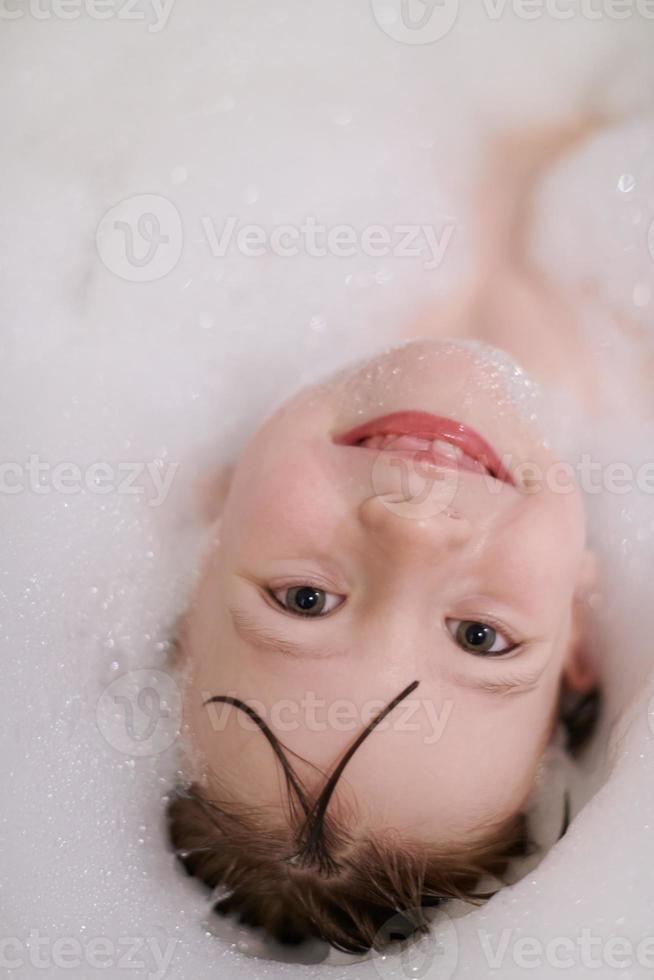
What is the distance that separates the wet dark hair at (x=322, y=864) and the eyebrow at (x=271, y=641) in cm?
6

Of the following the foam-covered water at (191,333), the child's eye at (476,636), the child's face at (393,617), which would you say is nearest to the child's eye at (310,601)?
the child's face at (393,617)

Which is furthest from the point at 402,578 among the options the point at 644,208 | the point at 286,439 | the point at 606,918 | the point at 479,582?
the point at 644,208

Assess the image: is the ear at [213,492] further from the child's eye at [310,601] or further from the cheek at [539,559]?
the cheek at [539,559]

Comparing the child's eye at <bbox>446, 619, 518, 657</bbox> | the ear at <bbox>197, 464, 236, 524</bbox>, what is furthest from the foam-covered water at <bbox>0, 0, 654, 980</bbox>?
the child's eye at <bbox>446, 619, 518, 657</bbox>

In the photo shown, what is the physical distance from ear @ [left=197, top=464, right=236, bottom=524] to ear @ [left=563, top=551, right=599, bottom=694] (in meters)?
0.42

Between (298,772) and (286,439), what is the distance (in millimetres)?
320

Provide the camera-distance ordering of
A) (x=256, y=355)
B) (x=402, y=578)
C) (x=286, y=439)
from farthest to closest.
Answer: (x=256, y=355), (x=286, y=439), (x=402, y=578)

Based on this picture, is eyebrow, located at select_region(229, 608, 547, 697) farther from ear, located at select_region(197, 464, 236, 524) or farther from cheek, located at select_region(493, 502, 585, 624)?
ear, located at select_region(197, 464, 236, 524)

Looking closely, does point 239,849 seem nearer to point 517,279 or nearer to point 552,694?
point 552,694

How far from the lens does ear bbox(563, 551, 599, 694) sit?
116cm

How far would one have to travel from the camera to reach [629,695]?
3.85 ft

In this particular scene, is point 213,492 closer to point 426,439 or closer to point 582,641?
point 426,439

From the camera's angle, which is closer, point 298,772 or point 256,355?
point 298,772

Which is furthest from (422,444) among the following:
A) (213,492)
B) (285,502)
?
(213,492)
